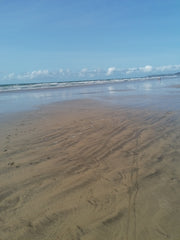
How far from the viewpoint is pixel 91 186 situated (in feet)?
10.5

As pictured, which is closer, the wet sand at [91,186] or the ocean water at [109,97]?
the wet sand at [91,186]

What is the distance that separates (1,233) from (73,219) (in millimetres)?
1054

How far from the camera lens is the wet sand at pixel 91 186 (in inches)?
92.0

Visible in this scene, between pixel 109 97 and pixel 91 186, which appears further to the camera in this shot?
pixel 109 97

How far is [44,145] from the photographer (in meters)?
5.28

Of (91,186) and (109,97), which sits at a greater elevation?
(109,97)

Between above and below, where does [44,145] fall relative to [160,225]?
above

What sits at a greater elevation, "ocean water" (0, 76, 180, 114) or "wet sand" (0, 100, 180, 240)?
"ocean water" (0, 76, 180, 114)

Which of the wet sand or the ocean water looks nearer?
the wet sand

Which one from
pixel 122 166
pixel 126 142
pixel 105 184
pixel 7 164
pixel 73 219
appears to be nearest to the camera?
pixel 73 219

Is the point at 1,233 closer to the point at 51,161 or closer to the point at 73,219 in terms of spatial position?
the point at 73,219

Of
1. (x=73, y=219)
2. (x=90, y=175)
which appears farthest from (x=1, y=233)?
(x=90, y=175)

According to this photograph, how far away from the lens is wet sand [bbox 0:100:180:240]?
2.34 m

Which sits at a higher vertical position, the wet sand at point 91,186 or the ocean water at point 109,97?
the ocean water at point 109,97
